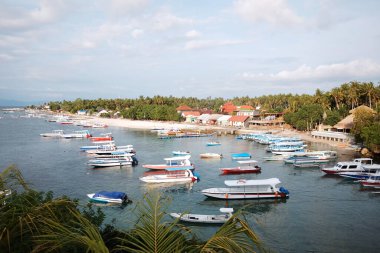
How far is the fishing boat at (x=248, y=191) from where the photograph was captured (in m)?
27.6

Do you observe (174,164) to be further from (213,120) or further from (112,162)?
(213,120)

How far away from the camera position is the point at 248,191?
28.1 meters

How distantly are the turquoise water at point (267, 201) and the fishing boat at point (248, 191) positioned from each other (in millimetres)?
540

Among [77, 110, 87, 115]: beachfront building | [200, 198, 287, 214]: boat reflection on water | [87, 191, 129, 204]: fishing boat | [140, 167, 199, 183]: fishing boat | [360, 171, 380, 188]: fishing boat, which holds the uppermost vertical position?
[77, 110, 87, 115]: beachfront building

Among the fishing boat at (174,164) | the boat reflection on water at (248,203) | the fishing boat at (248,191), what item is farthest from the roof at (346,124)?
the boat reflection on water at (248,203)

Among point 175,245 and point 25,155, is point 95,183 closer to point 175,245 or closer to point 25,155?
point 25,155

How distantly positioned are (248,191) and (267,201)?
1748 mm

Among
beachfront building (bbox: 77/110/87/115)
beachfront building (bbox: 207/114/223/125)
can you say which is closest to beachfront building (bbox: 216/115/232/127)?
beachfront building (bbox: 207/114/223/125)

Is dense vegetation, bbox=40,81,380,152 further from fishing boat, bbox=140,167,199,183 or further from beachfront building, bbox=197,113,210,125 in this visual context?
fishing boat, bbox=140,167,199,183

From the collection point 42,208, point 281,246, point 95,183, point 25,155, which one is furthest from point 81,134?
point 42,208

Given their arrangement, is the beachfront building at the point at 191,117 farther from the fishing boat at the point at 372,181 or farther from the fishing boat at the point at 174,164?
the fishing boat at the point at 372,181

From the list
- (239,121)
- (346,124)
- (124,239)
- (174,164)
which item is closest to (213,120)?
(239,121)

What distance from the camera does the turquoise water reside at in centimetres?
2025

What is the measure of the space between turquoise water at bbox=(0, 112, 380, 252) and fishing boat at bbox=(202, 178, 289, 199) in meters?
0.54
